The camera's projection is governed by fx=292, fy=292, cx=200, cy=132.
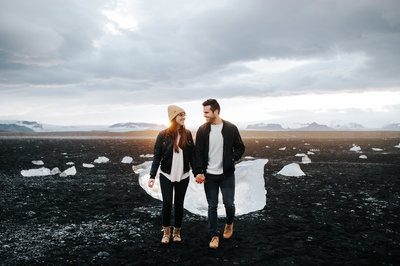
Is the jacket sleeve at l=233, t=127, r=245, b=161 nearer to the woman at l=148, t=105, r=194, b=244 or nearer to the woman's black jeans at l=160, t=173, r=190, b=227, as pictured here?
the woman at l=148, t=105, r=194, b=244

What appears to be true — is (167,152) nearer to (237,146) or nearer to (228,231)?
(237,146)

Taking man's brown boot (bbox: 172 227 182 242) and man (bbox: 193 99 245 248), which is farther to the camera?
man's brown boot (bbox: 172 227 182 242)

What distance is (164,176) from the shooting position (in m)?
5.20

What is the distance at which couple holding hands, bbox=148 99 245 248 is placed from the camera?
5.12 meters

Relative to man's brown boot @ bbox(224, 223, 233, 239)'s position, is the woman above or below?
above

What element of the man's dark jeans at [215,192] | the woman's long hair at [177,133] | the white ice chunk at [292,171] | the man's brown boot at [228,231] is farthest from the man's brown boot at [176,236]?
the white ice chunk at [292,171]

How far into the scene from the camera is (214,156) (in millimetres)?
5203

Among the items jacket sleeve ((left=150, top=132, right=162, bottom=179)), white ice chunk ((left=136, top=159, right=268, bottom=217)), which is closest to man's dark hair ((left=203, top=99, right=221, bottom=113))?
jacket sleeve ((left=150, top=132, right=162, bottom=179))

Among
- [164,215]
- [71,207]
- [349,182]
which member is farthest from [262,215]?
[349,182]

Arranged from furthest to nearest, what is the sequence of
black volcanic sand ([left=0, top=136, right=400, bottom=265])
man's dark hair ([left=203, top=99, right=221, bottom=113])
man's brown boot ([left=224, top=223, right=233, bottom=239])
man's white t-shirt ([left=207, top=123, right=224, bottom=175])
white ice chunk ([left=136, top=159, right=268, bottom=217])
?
white ice chunk ([left=136, top=159, right=268, bottom=217]) < man's brown boot ([left=224, top=223, right=233, bottom=239]) < man's white t-shirt ([left=207, top=123, right=224, bottom=175]) < man's dark hair ([left=203, top=99, right=221, bottom=113]) < black volcanic sand ([left=0, top=136, right=400, bottom=265])

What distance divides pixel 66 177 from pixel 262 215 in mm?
9581

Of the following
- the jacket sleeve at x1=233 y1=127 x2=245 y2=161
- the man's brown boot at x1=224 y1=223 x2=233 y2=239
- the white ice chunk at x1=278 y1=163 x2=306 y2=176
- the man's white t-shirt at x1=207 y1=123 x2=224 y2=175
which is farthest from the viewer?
the white ice chunk at x1=278 y1=163 x2=306 y2=176

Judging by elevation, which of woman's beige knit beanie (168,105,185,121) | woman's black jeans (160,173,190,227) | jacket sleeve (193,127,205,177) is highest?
woman's beige knit beanie (168,105,185,121)

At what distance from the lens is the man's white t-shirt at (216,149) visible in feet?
17.0
